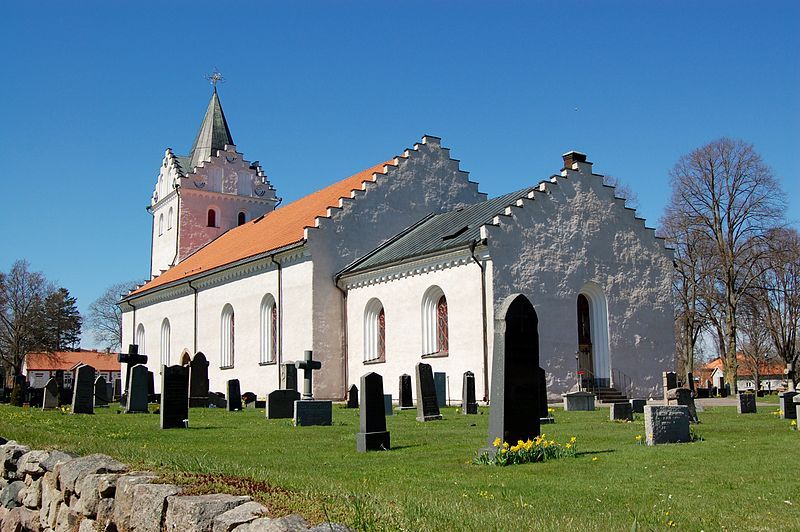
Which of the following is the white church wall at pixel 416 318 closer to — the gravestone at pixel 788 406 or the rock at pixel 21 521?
the gravestone at pixel 788 406

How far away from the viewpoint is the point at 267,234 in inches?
1483

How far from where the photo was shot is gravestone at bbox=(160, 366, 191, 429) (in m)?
17.0

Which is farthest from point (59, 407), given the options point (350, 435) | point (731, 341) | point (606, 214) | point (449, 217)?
point (731, 341)

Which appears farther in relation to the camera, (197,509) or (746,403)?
(746,403)

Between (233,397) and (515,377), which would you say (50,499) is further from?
(233,397)

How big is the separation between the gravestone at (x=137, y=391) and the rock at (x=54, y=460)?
494 inches

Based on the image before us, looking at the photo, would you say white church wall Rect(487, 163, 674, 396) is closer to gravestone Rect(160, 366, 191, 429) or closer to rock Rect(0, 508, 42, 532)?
gravestone Rect(160, 366, 191, 429)

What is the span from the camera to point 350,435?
14836mm

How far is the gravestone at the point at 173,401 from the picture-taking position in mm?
17016

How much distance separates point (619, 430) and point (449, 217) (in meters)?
18.3

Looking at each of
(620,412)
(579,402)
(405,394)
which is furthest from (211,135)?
(620,412)

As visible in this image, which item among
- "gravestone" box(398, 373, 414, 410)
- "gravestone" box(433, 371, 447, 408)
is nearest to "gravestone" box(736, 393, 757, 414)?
"gravestone" box(398, 373, 414, 410)

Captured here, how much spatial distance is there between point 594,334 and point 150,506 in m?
23.7

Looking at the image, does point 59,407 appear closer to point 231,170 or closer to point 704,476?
point 704,476
